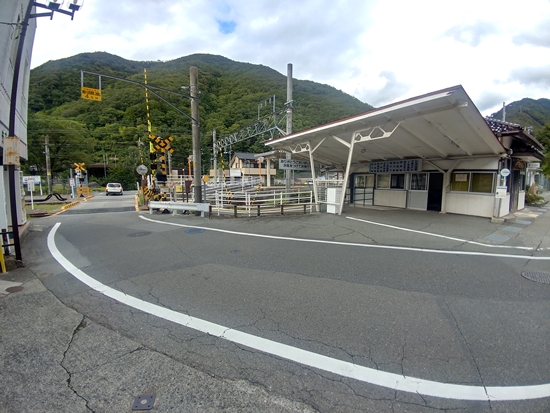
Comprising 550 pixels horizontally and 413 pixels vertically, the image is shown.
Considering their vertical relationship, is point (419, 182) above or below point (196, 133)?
below

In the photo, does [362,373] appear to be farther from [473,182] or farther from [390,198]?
[390,198]

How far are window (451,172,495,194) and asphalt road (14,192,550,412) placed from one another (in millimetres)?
4405

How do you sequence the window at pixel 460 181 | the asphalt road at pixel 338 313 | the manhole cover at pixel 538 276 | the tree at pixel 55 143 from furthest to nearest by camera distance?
1. the tree at pixel 55 143
2. the window at pixel 460 181
3. the manhole cover at pixel 538 276
4. the asphalt road at pixel 338 313

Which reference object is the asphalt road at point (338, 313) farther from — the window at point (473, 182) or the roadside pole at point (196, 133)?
the roadside pole at point (196, 133)

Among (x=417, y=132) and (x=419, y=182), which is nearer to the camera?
(x=417, y=132)

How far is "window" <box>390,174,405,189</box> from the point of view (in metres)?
14.7

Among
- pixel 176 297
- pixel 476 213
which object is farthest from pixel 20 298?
pixel 476 213

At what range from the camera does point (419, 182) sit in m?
14.0

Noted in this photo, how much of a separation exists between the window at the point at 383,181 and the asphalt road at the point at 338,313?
8.28 m

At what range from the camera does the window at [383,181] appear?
613 inches

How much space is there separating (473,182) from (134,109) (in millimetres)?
59859

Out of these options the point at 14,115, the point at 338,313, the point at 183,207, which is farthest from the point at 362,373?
the point at 183,207

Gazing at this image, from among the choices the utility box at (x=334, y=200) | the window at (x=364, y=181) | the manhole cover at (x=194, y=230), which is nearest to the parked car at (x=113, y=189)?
the manhole cover at (x=194, y=230)

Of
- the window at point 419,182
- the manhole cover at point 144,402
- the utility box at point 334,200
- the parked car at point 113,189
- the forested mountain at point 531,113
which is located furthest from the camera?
the forested mountain at point 531,113
